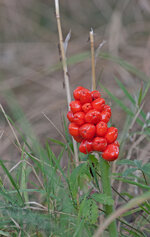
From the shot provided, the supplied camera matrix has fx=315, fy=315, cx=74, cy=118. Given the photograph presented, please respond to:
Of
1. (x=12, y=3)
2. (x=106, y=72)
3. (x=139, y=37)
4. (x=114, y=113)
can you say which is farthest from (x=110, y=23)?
(x=114, y=113)

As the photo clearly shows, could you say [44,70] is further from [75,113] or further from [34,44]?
[75,113]

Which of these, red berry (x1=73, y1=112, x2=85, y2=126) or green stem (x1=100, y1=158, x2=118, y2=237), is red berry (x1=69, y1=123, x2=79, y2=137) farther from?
green stem (x1=100, y1=158, x2=118, y2=237)

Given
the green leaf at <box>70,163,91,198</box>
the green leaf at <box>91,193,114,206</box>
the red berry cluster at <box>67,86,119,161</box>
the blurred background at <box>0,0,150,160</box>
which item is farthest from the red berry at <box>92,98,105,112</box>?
the blurred background at <box>0,0,150,160</box>

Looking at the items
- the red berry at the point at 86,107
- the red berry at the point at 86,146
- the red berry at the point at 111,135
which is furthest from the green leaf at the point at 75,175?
the red berry at the point at 86,107

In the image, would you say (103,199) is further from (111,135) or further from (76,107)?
(76,107)

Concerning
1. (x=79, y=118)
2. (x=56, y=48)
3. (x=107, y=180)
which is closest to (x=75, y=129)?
(x=79, y=118)
